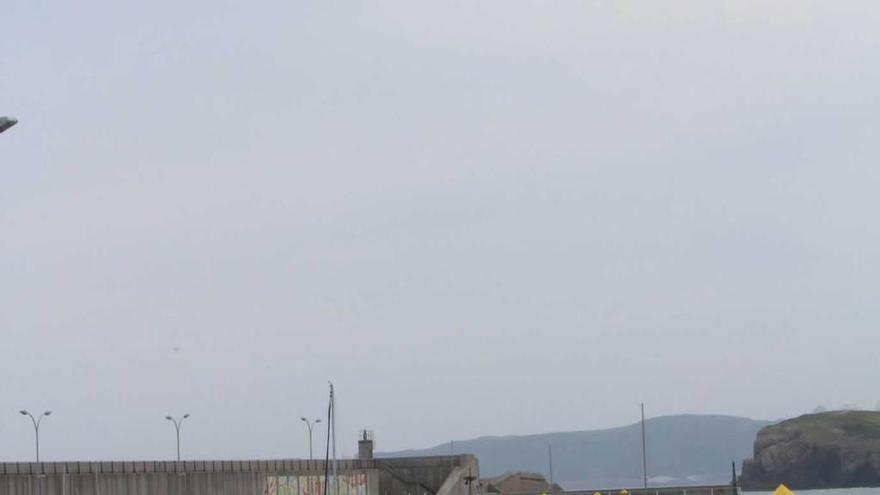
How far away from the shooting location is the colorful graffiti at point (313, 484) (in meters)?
83.5

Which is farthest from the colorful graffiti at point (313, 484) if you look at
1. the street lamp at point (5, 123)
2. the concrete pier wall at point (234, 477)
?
the street lamp at point (5, 123)

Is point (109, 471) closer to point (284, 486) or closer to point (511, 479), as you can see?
point (284, 486)

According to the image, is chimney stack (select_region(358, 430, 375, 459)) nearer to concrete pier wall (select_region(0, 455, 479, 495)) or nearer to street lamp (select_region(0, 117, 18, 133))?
concrete pier wall (select_region(0, 455, 479, 495))

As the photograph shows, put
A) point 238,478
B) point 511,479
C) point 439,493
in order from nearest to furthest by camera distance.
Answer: point 238,478, point 439,493, point 511,479

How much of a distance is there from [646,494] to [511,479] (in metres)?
48.4

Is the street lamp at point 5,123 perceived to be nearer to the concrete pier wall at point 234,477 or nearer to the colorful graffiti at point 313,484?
the concrete pier wall at point 234,477

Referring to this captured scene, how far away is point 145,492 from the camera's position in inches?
2899

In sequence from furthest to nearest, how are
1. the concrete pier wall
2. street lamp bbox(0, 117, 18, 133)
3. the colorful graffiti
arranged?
the colorful graffiti
the concrete pier wall
street lamp bbox(0, 117, 18, 133)

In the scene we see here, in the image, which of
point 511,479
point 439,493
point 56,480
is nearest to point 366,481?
point 439,493

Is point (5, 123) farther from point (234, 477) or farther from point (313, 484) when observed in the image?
point (313, 484)

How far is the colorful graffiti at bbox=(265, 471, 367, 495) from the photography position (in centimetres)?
8350

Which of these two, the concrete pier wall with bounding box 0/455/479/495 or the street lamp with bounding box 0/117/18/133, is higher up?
the street lamp with bounding box 0/117/18/133

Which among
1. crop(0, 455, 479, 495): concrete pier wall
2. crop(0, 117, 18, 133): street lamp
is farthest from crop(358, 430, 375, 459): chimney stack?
crop(0, 117, 18, 133): street lamp

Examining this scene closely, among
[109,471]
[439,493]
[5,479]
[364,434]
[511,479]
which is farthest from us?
[511,479]
